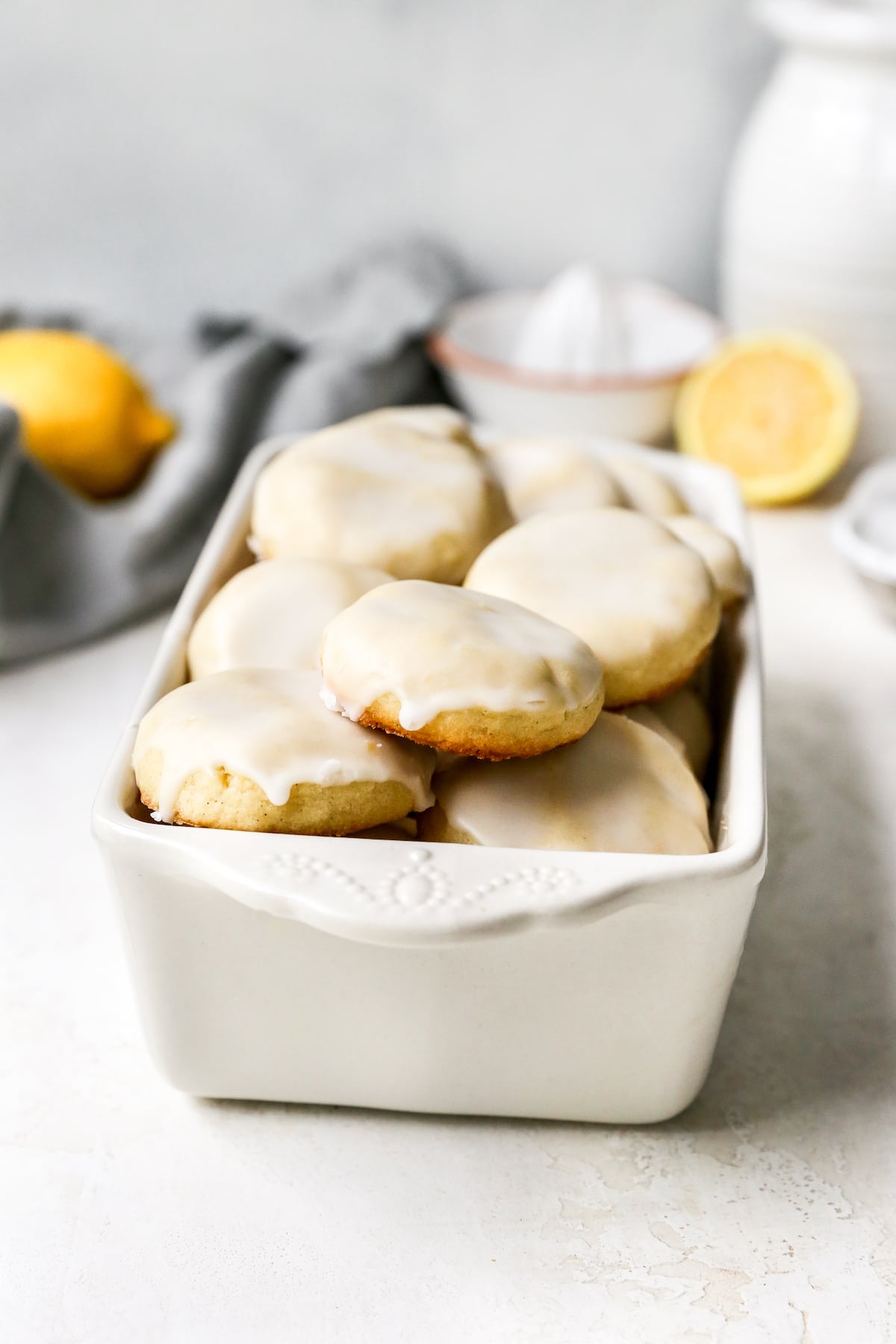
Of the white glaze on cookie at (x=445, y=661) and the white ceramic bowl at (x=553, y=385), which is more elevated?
the white glaze on cookie at (x=445, y=661)

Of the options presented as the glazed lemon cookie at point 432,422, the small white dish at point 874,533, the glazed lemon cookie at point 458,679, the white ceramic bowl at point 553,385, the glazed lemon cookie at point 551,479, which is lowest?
the small white dish at point 874,533

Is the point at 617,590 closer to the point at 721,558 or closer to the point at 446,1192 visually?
the point at 721,558

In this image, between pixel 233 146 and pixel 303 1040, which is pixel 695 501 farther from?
pixel 233 146

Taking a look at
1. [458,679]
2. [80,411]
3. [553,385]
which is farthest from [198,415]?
[458,679]

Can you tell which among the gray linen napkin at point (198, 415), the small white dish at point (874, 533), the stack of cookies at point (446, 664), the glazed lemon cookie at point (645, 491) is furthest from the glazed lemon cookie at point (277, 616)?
the small white dish at point (874, 533)

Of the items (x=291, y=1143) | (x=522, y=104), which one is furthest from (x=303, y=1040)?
(x=522, y=104)

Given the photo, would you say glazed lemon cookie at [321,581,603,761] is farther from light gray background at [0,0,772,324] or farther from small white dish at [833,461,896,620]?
light gray background at [0,0,772,324]

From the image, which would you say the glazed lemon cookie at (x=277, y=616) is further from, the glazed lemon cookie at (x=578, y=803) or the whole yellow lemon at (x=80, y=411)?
the whole yellow lemon at (x=80, y=411)
